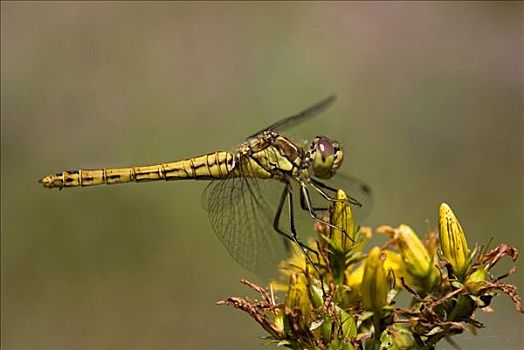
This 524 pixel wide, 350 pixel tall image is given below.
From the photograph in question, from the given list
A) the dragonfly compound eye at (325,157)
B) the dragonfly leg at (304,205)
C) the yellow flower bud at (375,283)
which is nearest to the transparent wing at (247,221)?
the dragonfly leg at (304,205)

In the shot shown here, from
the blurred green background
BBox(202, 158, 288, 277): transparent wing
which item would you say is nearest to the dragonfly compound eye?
BBox(202, 158, 288, 277): transparent wing

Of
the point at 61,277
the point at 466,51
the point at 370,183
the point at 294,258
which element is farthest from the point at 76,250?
the point at 466,51

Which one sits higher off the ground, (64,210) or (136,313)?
(64,210)

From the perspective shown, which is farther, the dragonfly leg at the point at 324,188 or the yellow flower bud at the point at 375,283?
the dragonfly leg at the point at 324,188

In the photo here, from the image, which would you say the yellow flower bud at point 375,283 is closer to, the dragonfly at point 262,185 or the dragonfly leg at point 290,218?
the dragonfly leg at point 290,218

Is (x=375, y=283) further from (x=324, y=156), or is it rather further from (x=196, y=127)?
(x=196, y=127)

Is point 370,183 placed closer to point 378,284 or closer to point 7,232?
point 7,232

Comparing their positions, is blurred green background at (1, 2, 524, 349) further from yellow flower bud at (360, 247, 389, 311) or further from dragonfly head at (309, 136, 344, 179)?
yellow flower bud at (360, 247, 389, 311)
